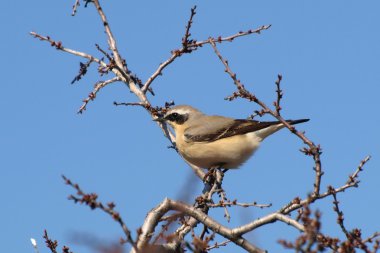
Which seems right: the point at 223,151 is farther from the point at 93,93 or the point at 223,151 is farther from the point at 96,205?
the point at 96,205

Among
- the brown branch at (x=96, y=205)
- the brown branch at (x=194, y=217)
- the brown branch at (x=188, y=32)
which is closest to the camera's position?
the brown branch at (x=96, y=205)

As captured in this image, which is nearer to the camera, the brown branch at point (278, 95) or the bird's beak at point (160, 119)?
the brown branch at point (278, 95)

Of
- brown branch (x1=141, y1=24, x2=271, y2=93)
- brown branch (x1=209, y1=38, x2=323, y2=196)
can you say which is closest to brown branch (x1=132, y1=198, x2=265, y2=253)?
brown branch (x1=209, y1=38, x2=323, y2=196)

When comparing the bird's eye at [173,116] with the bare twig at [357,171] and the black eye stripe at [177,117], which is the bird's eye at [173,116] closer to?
the black eye stripe at [177,117]

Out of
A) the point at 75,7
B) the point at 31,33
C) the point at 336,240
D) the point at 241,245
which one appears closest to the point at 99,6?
the point at 75,7

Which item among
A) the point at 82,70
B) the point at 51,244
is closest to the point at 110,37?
the point at 82,70

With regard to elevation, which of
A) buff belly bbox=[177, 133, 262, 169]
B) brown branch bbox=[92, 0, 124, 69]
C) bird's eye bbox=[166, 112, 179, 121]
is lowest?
buff belly bbox=[177, 133, 262, 169]

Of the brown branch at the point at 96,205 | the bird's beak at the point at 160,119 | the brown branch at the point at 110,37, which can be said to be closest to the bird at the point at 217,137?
the bird's beak at the point at 160,119

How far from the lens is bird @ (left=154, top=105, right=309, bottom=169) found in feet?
35.0

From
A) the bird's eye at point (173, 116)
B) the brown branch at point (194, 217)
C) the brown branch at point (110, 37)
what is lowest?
the brown branch at point (194, 217)

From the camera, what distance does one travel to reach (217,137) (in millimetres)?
11008

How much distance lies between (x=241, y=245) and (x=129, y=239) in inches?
Answer: 76.6

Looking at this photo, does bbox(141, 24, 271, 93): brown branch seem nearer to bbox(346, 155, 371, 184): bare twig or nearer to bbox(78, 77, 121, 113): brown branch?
bbox(78, 77, 121, 113): brown branch

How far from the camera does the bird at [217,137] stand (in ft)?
35.0
